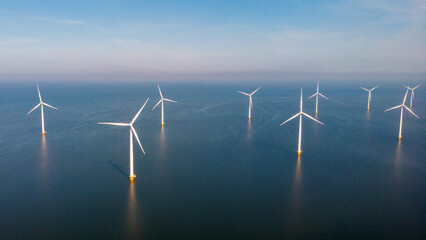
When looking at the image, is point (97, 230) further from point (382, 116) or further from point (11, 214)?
point (382, 116)

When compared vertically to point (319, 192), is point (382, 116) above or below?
above

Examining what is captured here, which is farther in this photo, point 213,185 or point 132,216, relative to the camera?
point 213,185

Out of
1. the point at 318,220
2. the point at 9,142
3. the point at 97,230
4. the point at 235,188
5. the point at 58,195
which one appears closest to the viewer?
the point at 97,230

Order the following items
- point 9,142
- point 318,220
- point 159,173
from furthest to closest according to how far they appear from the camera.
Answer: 1. point 9,142
2. point 159,173
3. point 318,220

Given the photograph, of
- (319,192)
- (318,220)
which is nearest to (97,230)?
(318,220)

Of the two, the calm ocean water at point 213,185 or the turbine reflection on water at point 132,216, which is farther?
the calm ocean water at point 213,185

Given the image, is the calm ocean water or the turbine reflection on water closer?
the turbine reflection on water

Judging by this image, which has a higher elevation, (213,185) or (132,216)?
(213,185)

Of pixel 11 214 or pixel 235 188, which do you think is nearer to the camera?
pixel 11 214
